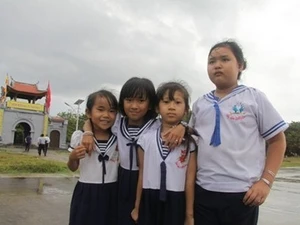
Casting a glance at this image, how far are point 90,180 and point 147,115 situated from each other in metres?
0.61

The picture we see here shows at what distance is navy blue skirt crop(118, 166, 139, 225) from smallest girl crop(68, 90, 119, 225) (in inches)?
4.9

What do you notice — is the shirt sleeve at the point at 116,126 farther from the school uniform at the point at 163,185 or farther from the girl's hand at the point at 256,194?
the girl's hand at the point at 256,194

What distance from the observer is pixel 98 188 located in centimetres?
236

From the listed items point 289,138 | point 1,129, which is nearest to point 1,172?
point 1,129

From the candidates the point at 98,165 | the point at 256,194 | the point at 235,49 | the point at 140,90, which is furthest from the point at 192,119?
the point at 98,165

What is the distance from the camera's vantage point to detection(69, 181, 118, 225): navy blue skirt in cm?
234

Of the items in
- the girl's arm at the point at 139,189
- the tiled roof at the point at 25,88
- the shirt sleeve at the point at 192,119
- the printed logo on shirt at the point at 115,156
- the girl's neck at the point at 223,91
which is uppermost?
the tiled roof at the point at 25,88

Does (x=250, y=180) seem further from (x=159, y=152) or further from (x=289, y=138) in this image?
(x=289, y=138)

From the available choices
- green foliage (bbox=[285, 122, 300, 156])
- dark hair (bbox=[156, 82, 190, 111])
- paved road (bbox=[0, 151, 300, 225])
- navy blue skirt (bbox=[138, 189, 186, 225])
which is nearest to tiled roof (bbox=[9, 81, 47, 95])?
paved road (bbox=[0, 151, 300, 225])

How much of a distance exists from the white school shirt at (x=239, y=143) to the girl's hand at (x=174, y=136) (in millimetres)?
138

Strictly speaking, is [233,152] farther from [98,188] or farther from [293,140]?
[293,140]

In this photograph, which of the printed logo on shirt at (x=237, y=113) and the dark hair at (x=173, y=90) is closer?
the printed logo on shirt at (x=237, y=113)

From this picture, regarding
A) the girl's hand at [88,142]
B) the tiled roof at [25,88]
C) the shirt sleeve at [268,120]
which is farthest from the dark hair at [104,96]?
the tiled roof at [25,88]

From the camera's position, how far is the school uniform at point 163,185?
2.05 m
